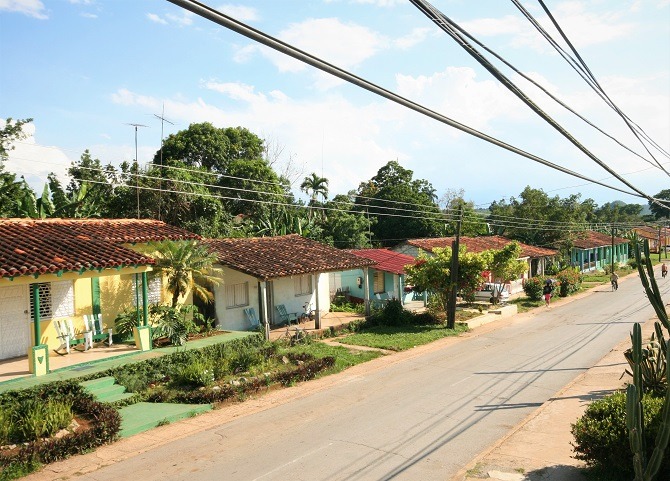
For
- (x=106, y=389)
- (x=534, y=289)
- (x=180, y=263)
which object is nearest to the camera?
(x=106, y=389)

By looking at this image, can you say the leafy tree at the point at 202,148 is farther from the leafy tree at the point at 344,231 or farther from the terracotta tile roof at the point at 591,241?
the terracotta tile roof at the point at 591,241

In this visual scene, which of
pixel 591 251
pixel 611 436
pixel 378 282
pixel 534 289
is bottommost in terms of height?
pixel 534 289

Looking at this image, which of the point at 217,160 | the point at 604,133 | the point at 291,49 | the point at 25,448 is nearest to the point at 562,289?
the point at 217,160

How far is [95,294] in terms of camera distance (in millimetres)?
17109

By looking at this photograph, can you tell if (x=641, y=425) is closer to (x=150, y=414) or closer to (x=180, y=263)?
(x=150, y=414)

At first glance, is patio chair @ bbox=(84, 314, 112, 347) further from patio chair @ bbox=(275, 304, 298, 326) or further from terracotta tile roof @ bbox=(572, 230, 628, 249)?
terracotta tile roof @ bbox=(572, 230, 628, 249)

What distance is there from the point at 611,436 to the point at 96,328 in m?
14.3

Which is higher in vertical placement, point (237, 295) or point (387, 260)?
point (387, 260)

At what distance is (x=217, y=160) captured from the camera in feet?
141

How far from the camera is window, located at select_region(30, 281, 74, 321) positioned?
1584 cm

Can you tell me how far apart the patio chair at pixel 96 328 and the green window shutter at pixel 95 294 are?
0.21m

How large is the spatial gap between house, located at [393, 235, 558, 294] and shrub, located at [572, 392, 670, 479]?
25.4m

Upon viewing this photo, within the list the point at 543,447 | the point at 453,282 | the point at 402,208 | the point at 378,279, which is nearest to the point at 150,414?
the point at 543,447

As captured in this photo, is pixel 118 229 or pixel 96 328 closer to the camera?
pixel 96 328
